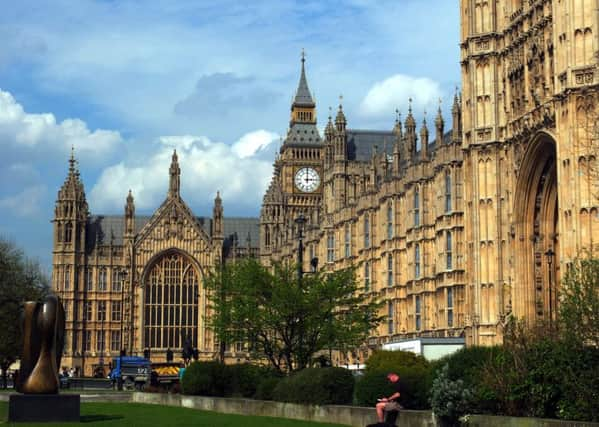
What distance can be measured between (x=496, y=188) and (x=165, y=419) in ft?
89.7

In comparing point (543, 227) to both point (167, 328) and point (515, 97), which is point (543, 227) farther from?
point (167, 328)

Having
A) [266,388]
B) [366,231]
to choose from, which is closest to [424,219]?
[366,231]

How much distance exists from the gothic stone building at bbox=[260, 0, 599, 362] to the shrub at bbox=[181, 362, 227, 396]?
14.1m

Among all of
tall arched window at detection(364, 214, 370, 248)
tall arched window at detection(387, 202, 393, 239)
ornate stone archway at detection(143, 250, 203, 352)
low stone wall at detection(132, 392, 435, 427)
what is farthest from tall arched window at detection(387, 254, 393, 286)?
ornate stone archway at detection(143, 250, 203, 352)

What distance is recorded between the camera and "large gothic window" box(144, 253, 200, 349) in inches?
4843

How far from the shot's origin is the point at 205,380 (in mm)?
46094

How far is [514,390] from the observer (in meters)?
27.3

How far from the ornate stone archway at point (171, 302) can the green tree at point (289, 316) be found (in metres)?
65.8

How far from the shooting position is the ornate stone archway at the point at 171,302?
12294cm

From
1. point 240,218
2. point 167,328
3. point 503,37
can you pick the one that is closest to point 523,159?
point 503,37

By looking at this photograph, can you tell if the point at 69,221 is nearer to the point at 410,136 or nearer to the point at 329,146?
the point at 329,146

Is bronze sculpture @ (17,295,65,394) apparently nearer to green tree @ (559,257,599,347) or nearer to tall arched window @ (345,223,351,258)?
green tree @ (559,257,599,347)

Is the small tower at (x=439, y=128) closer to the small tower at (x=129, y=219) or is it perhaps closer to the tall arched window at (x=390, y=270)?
the tall arched window at (x=390, y=270)

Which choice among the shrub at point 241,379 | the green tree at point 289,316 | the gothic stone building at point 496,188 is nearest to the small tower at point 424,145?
the gothic stone building at point 496,188
